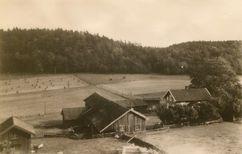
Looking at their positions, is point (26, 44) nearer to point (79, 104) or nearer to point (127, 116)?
point (79, 104)

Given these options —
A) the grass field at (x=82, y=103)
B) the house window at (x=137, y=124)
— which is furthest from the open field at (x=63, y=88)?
the house window at (x=137, y=124)

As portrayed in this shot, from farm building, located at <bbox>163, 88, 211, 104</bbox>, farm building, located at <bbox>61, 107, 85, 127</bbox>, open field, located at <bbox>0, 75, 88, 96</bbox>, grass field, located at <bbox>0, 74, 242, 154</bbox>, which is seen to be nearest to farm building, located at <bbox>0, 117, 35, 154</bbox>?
grass field, located at <bbox>0, 74, 242, 154</bbox>

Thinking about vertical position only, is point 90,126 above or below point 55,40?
below

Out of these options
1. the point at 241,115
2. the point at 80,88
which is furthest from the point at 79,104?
the point at 241,115

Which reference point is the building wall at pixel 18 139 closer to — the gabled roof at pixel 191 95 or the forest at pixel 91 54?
the forest at pixel 91 54

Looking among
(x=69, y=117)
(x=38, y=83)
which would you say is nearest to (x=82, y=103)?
(x=38, y=83)

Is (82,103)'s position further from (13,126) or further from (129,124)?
(13,126)

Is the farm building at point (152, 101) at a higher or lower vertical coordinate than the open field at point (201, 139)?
higher
